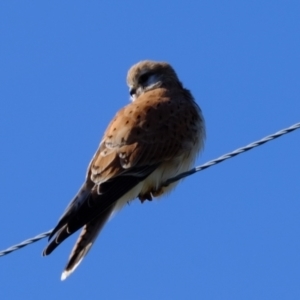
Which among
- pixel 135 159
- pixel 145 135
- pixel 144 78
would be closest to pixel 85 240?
pixel 135 159

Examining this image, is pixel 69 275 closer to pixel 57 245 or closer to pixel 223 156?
pixel 57 245

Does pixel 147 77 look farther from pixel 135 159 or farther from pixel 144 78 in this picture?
pixel 135 159

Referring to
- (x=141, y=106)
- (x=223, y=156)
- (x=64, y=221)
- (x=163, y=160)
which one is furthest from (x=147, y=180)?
(x=223, y=156)

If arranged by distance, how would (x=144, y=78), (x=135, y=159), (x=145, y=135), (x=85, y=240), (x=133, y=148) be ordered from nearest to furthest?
(x=85, y=240)
(x=135, y=159)
(x=133, y=148)
(x=145, y=135)
(x=144, y=78)

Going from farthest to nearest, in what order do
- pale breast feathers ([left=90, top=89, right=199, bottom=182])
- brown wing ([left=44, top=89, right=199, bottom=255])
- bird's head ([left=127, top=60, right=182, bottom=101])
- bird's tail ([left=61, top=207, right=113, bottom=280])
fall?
bird's head ([left=127, top=60, right=182, bottom=101]), pale breast feathers ([left=90, top=89, right=199, bottom=182]), bird's tail ([left=61, top=207, right=113, bottom=280]), brown wing ([left=44, top=89, right=199, bottom=255])

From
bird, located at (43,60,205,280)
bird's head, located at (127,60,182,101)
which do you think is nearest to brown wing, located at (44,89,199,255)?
bird, located at (43,60,205,280)

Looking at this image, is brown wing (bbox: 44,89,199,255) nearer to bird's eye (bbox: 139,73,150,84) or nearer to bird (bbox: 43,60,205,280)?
bird (bbox: 43,60,205,280)

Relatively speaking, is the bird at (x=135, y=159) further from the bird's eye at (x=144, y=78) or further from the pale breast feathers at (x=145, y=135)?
the bird's eye at (x=144, y=78)

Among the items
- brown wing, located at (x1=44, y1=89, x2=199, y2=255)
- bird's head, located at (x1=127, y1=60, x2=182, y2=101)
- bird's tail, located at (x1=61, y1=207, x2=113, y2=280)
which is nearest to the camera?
brown wing, located at (x1=44, y1=89, x2=199, y2=255)
